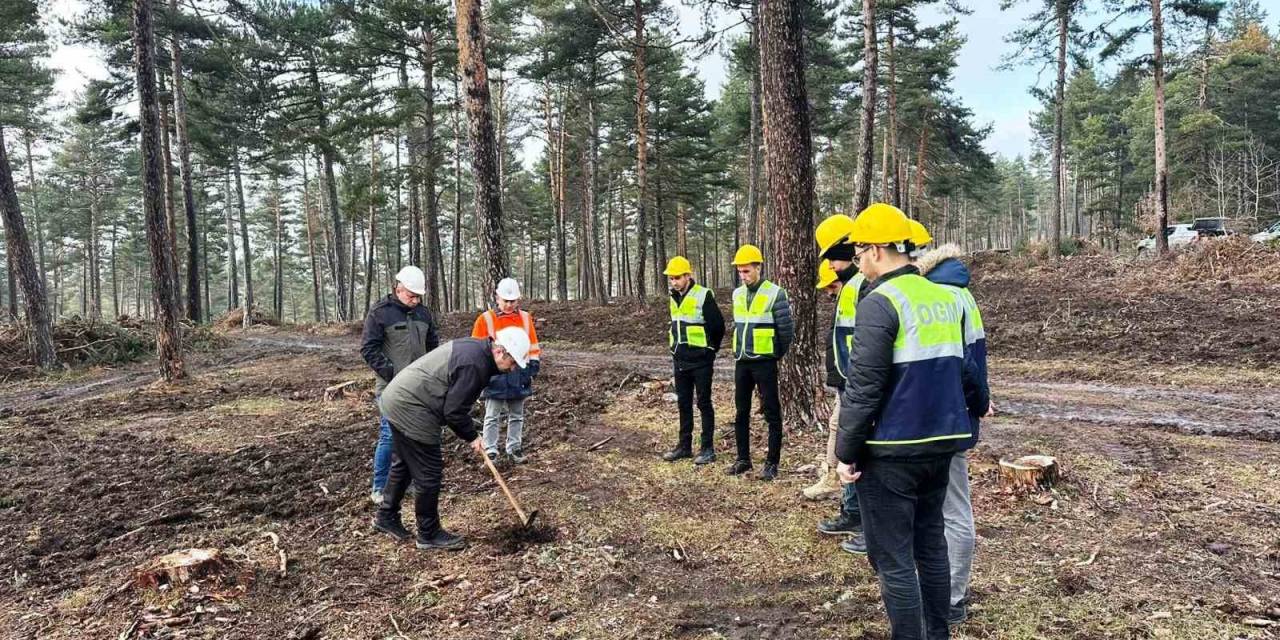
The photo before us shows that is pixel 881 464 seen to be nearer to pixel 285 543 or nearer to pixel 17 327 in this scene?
pixel 285 543

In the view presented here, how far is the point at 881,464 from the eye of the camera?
2.64m

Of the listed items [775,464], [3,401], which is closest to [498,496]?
[775,464]

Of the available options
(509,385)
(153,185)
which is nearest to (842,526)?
(509,385)

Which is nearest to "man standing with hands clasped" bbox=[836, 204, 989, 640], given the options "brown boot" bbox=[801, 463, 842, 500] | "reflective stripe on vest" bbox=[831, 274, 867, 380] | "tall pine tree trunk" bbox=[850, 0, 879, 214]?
"reflective stripe on vest" bbox=[831, 274, 867, 380]

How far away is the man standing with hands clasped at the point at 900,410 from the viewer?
256cm

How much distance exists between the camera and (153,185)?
11.2 metres

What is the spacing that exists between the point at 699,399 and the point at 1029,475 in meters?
2.70

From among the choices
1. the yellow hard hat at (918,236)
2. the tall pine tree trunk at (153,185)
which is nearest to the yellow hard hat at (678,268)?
the yellow hard hat at (918,236)

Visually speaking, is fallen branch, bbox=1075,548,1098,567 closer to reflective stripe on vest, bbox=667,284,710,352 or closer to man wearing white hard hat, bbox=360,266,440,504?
reflective stripe on vest, bbox=667,284,710,352

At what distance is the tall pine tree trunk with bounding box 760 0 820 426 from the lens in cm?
670

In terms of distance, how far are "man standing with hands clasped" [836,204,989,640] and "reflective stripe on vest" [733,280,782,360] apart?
2.58 m

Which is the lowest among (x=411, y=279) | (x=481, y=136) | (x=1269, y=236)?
(x=411, y=279)

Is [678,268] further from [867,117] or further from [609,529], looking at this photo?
[867,117]

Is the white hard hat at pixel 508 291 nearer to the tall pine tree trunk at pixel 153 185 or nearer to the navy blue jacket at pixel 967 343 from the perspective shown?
the navy blue jacket at pixel 967 343
